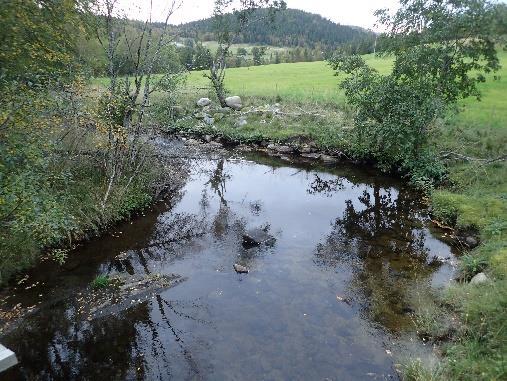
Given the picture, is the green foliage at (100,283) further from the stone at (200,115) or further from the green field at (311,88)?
the stone at (200,115)

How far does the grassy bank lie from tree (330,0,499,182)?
5.03ft

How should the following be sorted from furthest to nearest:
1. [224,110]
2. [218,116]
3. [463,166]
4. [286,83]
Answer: [286,83] < [224,110] < [218,116] < [463,166]

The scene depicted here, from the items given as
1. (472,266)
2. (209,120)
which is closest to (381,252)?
(472,266)

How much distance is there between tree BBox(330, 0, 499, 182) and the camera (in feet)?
61.9

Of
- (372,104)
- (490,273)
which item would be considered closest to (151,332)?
(490,273)

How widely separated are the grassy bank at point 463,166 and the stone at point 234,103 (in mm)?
946

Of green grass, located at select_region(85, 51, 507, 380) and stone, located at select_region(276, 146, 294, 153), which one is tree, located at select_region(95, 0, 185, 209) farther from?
stone, located at select_region(276, 146, 294, 153)

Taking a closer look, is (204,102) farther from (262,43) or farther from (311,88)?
(262,43)

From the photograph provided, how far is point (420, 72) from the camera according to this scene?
20.2 m

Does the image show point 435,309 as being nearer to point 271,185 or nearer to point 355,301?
point 355,301

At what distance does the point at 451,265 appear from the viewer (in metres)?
13.1

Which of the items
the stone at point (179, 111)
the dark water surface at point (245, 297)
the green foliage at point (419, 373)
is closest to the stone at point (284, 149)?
the dark water surface at point (245, 297)

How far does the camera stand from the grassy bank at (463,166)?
8569mm

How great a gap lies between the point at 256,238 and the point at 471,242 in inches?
294
